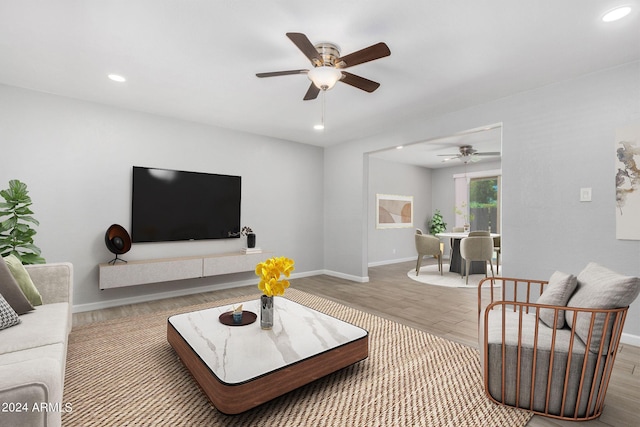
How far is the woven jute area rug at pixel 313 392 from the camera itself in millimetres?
1694

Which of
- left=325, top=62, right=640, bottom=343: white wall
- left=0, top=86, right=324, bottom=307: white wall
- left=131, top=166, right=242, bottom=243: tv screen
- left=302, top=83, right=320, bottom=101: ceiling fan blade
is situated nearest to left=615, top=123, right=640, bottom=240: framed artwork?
left=325, top=62, right=640, bottom=343: white wall

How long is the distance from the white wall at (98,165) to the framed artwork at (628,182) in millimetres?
4352

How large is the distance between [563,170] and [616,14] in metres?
1.43

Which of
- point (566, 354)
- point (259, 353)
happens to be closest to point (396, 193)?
point (566, 354)

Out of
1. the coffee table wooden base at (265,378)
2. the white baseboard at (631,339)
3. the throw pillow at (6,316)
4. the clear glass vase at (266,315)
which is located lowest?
the white baseboard at (631,339)

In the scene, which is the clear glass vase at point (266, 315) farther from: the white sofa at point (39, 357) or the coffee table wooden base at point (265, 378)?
the white sofa at point (39, 357)

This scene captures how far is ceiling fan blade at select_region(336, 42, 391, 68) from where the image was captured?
212 cm

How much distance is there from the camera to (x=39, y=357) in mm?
1509

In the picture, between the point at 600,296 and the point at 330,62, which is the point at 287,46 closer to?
the point at 330,62

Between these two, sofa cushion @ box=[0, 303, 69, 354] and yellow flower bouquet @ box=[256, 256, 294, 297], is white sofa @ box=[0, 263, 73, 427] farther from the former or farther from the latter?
yellow flower bouquet @ box=[256, 256, 294, 297]

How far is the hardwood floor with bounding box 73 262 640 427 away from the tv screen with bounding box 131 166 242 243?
0.89 meters

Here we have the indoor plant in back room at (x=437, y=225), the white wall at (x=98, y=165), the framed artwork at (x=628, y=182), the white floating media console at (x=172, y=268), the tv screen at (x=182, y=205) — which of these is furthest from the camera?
the indoor plant in back room at (x=437, y=225)

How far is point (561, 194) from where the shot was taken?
122 inches

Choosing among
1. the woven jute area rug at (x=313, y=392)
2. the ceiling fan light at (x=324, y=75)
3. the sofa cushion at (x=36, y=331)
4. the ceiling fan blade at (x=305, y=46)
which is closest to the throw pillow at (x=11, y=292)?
the sofa cushion at (x=36, y=331)
